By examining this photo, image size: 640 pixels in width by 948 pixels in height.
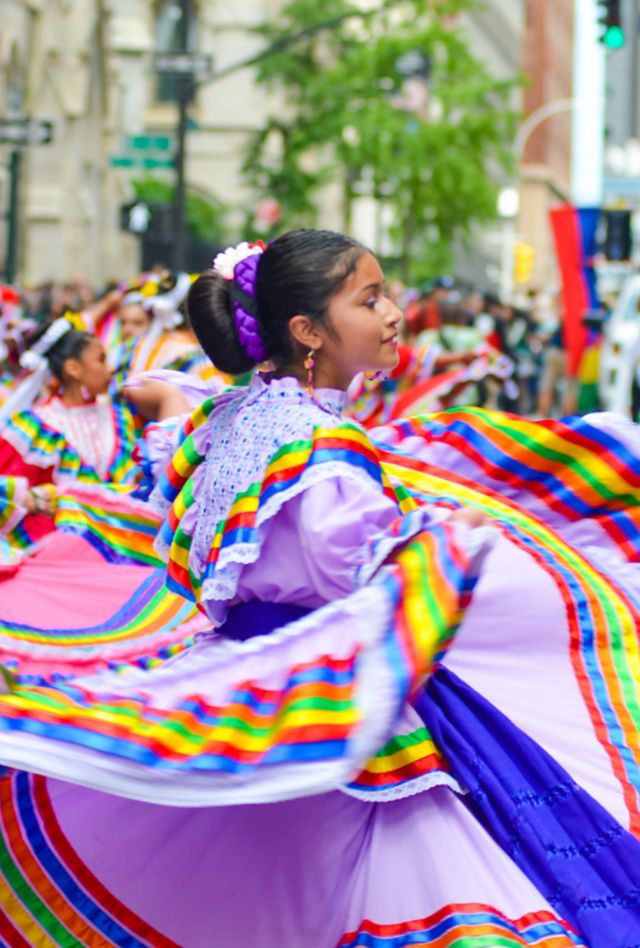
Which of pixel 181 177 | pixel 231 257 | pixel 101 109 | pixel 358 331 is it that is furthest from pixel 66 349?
pixel 101 109

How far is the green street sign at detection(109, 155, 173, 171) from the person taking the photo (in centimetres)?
2116

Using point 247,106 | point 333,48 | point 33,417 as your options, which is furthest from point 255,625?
point 247,106

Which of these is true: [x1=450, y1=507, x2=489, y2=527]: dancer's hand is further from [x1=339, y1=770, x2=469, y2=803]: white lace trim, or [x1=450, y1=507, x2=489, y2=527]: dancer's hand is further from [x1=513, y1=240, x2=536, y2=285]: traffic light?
[x1=513, y1=240, x2=536, y2=285]: traffic light

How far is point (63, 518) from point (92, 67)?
124ft

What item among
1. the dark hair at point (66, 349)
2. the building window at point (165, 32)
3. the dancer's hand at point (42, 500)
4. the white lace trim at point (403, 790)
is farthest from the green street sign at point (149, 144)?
the building window at point (165, 32)

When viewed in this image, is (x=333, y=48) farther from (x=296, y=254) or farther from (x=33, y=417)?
(x=296, y=254)

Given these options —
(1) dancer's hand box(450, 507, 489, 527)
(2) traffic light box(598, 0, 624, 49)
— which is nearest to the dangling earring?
(1) dancer's hand box(450, 507, 489, 527)

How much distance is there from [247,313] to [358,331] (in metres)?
0.23

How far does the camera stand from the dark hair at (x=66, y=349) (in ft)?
28.4

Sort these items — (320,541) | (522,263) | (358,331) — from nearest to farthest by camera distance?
1. (320,541)
2. (358,331)
3. (522,263)

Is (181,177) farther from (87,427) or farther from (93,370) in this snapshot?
(87,427)

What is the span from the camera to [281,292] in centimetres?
396

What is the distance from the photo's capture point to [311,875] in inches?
144

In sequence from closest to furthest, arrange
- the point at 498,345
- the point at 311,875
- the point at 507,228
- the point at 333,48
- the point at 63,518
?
the point at 311,875 → the point at 63,518 → the point at 498,345 → the point at 333,48 → the point at 507,228
